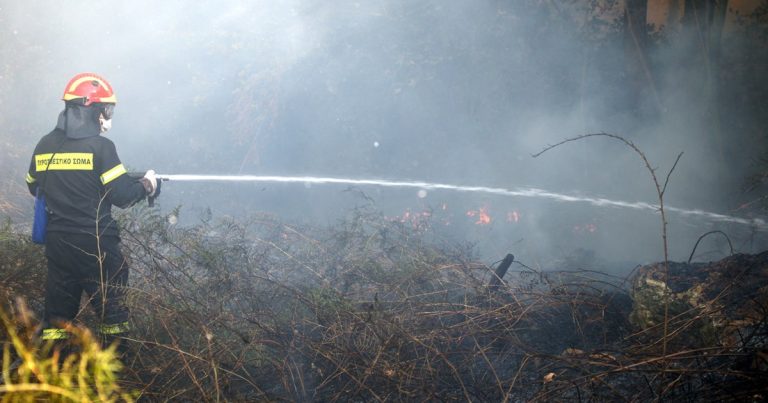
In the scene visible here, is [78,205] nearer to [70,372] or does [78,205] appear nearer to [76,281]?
[76,281]

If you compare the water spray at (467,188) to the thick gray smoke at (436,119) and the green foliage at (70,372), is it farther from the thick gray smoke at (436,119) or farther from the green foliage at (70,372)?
the green foliage at (70,372)

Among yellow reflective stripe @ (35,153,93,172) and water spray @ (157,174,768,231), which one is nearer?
yellow reflective stripe @ (35,153,93,172)

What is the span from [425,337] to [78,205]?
7.78ft

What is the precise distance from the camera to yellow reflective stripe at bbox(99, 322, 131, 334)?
10.8 feet

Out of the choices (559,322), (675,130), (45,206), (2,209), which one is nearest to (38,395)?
(45,206)

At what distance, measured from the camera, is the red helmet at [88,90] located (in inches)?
134

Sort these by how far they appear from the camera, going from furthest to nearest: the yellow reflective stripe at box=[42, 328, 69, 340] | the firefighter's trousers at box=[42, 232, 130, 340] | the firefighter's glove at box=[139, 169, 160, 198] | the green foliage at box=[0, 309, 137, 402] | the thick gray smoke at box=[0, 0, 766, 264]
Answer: the thick gray smoke at box=[0, 0, 766, 264], the firefighter's glove at box=[139, 169, 160, 198], the firefighter's trousers at box=[42, 232, 130, 340], the yellow reflective stripe at box=[42, 328, 69, 340], the green foliage at box=[0, 309, 137, 402]

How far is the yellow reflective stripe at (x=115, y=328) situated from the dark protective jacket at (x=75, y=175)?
0.58m

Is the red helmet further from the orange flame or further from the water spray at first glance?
the orange flame

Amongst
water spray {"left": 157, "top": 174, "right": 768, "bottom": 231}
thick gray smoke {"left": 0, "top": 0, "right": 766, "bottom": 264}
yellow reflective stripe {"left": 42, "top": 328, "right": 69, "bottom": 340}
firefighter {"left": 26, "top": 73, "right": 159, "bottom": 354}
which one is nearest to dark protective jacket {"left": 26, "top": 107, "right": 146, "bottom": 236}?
firefighter {"left": 26, "top": 73, "right": 159, "bottom": 354}

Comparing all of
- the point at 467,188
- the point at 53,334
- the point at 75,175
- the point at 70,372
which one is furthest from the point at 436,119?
the point at 70,372

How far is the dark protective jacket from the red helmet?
9 cm

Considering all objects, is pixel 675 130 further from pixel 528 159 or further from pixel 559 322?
pixel 559 322

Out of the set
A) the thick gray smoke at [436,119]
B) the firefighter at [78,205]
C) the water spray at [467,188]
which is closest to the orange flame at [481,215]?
the thick gray smoke at [436,119]
